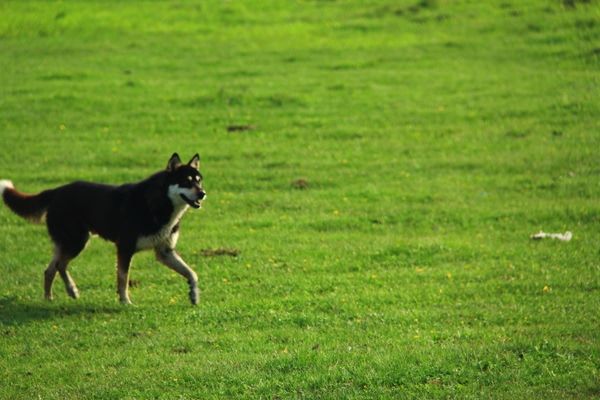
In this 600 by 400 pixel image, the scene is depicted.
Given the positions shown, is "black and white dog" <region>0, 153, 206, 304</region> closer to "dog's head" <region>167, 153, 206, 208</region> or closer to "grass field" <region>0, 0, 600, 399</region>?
"dog's head" <region>167, 153, 206, 208</region>

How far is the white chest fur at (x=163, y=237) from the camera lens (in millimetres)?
13898

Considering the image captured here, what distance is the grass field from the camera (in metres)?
11.3

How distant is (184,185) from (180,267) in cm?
114

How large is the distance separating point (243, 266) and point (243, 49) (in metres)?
19.5

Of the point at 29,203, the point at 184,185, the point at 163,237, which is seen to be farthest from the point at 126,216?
the point at 29,203

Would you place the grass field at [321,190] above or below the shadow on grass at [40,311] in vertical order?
below

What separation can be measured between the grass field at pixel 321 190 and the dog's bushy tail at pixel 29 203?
→ 107 cm

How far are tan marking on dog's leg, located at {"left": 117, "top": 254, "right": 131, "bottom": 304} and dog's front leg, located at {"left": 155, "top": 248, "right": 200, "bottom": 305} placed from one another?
49 cm

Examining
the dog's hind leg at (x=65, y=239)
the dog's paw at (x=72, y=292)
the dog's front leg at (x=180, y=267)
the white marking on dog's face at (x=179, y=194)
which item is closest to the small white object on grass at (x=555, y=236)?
the dog's front leg at (x=180, y=267)

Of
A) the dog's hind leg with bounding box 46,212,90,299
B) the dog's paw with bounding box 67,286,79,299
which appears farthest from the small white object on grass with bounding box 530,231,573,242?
the dog's paw with bounding box 67,286,79,299

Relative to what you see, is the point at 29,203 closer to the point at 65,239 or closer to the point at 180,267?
the point at 65,239

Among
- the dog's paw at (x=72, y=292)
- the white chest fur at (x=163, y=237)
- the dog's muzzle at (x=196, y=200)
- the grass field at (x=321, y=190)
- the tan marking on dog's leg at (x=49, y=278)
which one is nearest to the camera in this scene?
the grass field at (x=321, y=190)

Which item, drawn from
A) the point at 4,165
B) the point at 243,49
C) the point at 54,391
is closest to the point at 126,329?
the point at 54,391

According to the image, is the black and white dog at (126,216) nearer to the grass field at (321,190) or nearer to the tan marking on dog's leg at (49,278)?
the tan marking on dog's leg at (49,278)
